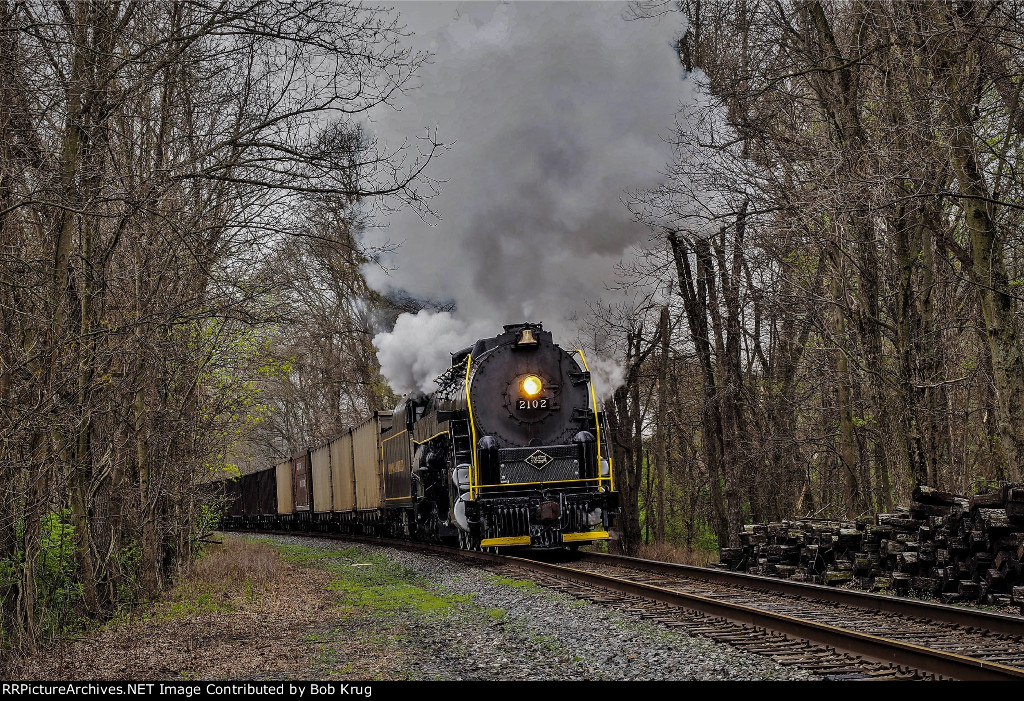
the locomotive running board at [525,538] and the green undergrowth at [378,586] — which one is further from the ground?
the locomotive running board at [525,538]

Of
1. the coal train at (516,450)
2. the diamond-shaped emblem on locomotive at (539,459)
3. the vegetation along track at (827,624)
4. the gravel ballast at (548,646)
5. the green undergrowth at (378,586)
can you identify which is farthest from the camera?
the diamond-shaped emblem on locomotive at (539,459)

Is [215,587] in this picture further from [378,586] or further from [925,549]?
[925,549]

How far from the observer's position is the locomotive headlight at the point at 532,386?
16.4 m

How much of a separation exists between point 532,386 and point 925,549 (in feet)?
23.8

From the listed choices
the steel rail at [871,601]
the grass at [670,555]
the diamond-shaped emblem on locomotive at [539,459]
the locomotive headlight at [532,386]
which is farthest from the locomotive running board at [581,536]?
the grass at [670,555]

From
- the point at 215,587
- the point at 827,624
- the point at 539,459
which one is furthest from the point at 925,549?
the point at 215,587

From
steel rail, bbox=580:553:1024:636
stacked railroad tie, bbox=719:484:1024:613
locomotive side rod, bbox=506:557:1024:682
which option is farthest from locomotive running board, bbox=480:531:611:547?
locomotive side rod, bbox=506:557:1024:682

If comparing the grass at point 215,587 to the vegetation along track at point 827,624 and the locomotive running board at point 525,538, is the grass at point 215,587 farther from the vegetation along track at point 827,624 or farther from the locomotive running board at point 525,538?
the vegetation along track at point 827,624

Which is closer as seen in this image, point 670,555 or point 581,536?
point 581,536

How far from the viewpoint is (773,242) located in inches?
835

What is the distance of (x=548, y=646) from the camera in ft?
26.4

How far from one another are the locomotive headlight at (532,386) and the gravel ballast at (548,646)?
5052 mm

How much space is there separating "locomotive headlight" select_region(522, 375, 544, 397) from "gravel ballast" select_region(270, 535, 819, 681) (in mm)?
5052

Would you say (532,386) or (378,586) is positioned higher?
(532,386)
